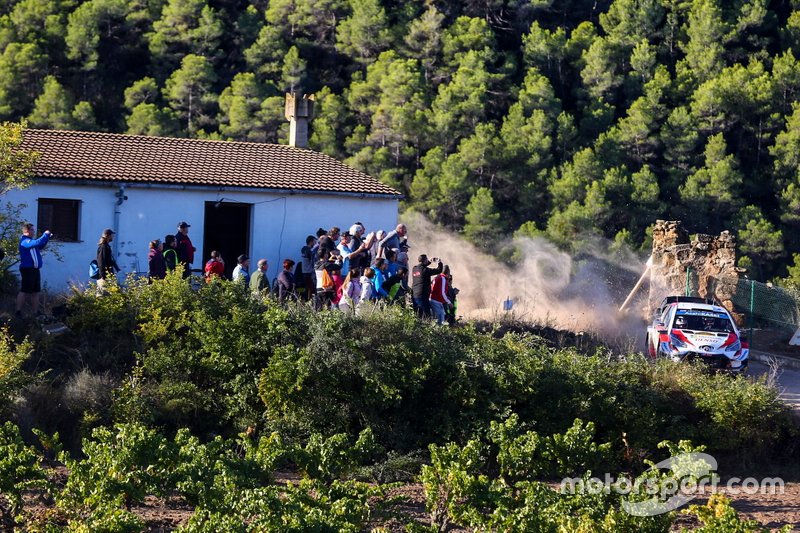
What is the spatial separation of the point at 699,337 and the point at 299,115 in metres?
14.1

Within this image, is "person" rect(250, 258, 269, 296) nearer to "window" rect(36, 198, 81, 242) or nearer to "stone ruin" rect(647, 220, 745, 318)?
"window" rect(36, 198, 81, 242)

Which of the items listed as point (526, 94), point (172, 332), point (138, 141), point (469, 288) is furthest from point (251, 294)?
point (526, 94)

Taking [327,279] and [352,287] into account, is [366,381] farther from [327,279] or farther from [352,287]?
[327,279]

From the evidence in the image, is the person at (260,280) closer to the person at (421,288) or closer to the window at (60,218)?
the person at (421,288)

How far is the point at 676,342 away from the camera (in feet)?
70.9

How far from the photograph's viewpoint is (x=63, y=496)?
1243 cm

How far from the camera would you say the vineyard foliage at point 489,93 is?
142 ft

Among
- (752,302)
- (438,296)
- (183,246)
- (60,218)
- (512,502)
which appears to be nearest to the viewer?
(512,502)

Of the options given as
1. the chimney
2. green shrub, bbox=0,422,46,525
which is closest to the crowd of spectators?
green shrub, bbox=0,422,46,525

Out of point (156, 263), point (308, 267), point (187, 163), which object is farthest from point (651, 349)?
point (187, 163)

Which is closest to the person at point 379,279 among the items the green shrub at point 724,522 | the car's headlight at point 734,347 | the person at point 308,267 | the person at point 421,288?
the person at point 421,288

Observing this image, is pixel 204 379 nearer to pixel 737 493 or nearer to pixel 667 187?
pixel 737 493

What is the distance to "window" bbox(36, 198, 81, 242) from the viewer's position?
23828mm

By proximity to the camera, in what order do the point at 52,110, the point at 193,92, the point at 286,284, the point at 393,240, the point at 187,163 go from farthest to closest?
the point at 193,92 < the point at 52,110 < the point at 187,163 < the point at 393,240 < the point at 286,284
